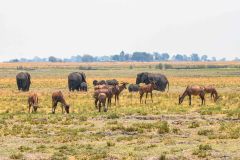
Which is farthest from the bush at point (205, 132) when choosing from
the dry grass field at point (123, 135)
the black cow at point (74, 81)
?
the black cow at point (74, 81)

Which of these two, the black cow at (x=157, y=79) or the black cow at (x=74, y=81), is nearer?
the black cow at (x=74, y=81)

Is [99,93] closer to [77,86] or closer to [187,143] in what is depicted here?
[187,143]

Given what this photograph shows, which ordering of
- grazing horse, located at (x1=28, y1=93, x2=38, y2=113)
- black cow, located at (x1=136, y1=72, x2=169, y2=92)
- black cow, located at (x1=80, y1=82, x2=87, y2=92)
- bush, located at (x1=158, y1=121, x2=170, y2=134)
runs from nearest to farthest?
1. bush, located at (x1=158, y1=121, x2=170, y2=134)
2. grazing horse, located at (x1=28, y1=93, x2=38, y2=113)
3. black cow, located at (x1=80, y1=82, x2=87, y2=92)
4. black cow, located at (x1=136, y1=72, x2=169, y2=92)

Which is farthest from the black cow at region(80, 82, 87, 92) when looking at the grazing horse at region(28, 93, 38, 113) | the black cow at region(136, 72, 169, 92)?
the grazing horse at region(28, 93, 38, 113)

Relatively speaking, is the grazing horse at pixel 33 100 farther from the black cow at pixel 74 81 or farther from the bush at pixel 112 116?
the black cow at pixel 74 81

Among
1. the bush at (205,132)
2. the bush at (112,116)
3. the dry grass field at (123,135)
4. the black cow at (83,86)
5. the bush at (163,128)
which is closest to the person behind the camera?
the dry grass field at (123,135)

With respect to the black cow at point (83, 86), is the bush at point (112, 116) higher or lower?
higher

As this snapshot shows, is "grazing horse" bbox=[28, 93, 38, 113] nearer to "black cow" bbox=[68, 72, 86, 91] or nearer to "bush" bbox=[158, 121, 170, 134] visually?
"bush" bbox=[158, 121, 170, 134]

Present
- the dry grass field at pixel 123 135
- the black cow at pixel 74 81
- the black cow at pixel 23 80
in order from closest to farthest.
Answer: the dry grass field at pixel 123 135, the black cow at pixel 23 80, the black cow at pixel 74 81

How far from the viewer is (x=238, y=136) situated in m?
22.7

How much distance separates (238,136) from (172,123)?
20.1ft

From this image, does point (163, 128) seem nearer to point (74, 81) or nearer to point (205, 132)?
point (205, 132)

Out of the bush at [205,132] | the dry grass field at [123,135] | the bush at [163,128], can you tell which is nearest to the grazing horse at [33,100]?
the dry grass field at [123,135]

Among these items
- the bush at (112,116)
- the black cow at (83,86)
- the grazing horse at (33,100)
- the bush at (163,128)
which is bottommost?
the black cow at (83,86)
